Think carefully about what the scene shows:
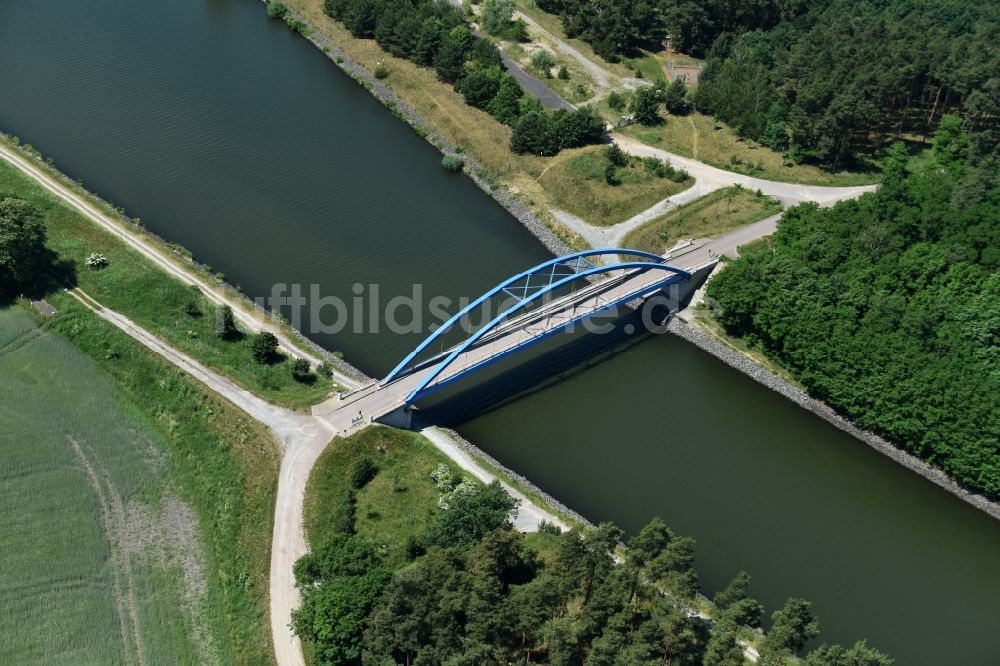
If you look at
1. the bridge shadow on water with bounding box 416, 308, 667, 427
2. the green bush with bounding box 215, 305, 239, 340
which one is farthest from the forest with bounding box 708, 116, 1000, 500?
the green bush with bounding box 215, 305, 239, 340

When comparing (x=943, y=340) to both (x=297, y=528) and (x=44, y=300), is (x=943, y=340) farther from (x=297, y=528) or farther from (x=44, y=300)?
(x=44, y=300)

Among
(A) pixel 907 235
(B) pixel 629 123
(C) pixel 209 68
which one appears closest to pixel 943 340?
(A) pixel 907 235

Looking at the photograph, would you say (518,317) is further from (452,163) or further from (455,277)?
(452,163)

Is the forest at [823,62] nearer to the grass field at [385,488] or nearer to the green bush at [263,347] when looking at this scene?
the grass field at [385,488]

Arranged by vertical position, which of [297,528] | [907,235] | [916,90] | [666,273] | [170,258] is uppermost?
[916,90]

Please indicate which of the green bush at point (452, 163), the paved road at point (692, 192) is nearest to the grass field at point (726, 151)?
the paved road at point (692, 192)

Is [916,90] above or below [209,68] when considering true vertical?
above

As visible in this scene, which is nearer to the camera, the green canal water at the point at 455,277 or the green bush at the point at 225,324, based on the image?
the green canal water at the point at 455,277
